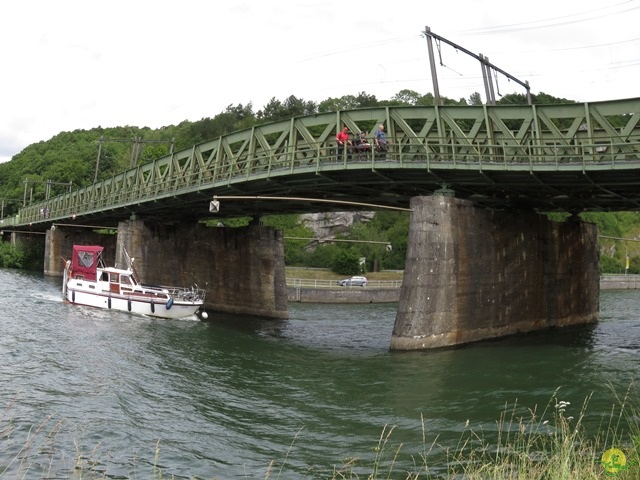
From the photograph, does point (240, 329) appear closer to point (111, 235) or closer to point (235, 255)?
point (235, 255)

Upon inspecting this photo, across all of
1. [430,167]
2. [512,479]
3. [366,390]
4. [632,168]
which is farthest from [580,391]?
[512,479]

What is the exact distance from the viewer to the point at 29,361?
22.5 meters

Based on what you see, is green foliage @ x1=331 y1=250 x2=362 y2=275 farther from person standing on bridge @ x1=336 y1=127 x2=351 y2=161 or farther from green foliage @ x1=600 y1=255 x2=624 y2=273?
person standing on bridge @ x1=336 y1=127 x2=351 y2=161

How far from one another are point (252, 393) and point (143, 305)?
2154 centimetres

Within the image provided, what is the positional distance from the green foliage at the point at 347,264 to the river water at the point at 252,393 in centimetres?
4010

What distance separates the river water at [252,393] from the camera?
13.3 metres

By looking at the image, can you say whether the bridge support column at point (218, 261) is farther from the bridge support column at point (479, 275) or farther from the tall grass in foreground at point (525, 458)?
the tall grass in foreground at point (525, 458)

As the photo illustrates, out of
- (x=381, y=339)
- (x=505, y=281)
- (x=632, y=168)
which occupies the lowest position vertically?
(x=381, y=339)

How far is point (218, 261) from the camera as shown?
4784 centimetres

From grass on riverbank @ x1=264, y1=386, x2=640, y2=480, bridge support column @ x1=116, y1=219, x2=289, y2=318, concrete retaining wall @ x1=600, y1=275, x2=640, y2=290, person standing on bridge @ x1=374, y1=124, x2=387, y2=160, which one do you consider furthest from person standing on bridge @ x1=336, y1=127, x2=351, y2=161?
concrete retaining wall @ x1=600, y1=275, x2=640, y2=290

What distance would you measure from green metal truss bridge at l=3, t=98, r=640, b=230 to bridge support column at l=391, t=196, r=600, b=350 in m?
1.47

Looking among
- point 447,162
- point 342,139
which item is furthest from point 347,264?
point 447,162

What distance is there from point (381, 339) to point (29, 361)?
17098mm

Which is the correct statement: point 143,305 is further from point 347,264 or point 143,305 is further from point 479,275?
point 347,264
